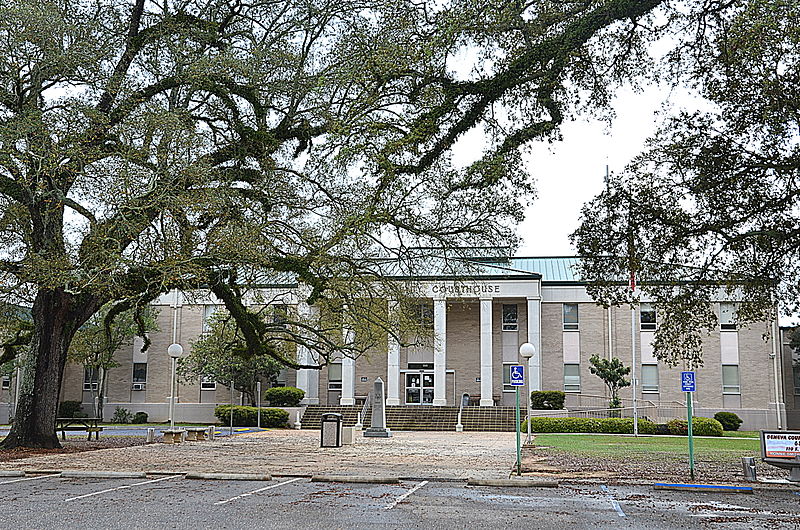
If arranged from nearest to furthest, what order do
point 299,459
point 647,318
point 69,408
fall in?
point 299,459 → point 647,318 → point 69,408

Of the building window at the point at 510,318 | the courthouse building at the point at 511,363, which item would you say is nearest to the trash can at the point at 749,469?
the courthouse building at the point at 511,363

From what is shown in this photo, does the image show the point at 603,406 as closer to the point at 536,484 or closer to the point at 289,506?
the point at 536,484

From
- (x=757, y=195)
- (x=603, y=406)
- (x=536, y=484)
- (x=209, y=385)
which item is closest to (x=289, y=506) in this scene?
(x=536, y=484)

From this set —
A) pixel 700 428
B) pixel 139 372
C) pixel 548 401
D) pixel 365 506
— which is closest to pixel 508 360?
pixel 548 401

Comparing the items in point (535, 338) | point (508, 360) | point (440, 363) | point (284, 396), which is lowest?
point (284, 396)

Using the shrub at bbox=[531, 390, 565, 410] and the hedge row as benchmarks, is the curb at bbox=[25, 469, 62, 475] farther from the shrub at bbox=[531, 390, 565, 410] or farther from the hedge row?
the shrub at bbox=[531, 390, 565, 410]

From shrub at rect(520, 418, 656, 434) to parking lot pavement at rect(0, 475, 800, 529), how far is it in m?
23.3

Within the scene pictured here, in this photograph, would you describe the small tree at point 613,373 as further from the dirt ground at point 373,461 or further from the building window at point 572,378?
the dirt ground at point 373,461

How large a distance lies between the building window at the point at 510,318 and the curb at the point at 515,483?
33.5 meters

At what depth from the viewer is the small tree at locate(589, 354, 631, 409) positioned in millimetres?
40656

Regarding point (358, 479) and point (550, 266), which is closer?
point (358, 479)

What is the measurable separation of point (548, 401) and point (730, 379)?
33.9 ft

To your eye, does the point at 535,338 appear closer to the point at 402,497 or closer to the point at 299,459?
the point at 299,459

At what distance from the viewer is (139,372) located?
49906 millimetres
